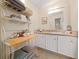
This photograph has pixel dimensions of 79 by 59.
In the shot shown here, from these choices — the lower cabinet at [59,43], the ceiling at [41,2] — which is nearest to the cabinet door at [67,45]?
the lower cabinet at [59,43]

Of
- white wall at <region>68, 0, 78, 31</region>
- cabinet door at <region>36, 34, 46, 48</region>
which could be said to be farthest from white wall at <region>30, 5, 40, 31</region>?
white wall at <region>68, 0, 78, 31</region>

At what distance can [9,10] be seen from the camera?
197cm

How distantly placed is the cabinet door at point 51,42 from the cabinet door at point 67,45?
0.18 meters

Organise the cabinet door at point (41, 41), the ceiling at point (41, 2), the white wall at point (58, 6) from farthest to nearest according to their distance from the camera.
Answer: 1. the ceiling at point (41, 2)
2. the cabinet door at point (41, 41)
3. the white wall at point (58, 6)

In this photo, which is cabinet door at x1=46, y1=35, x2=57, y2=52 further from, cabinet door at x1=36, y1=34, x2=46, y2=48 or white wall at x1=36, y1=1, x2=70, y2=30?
white wall at x1=36, y1=1, x2=70, y2=30

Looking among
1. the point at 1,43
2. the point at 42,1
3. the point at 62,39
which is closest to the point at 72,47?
the point at 62,39

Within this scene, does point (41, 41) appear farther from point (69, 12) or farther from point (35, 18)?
point (69, 12)

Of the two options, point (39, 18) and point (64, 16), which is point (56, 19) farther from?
point (39, 18)

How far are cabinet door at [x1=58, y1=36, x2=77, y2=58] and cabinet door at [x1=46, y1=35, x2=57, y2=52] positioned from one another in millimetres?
183

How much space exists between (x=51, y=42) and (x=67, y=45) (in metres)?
0.69

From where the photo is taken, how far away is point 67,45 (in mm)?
2672

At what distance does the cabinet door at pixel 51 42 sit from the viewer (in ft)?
10.2

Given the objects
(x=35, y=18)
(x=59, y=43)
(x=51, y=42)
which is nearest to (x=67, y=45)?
(x=59, y=43)

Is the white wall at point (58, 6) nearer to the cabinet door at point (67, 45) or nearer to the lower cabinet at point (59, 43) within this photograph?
the lower cabinet at point (59, 43)
